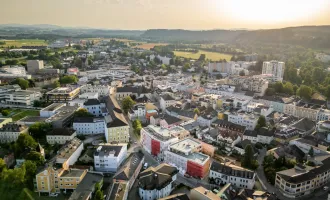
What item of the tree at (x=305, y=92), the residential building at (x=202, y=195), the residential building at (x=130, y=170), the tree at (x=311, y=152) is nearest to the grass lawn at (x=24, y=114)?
the residential building at (x=130, y=170)

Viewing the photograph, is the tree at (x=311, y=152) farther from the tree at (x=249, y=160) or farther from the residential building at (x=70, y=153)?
the residential building at (x=70, y=153)

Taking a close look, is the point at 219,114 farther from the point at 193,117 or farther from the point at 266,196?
the point at 266,196

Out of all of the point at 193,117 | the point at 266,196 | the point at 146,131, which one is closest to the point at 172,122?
the point at 193,117

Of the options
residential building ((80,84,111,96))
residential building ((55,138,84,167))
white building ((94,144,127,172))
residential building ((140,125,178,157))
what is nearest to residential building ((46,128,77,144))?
residential building ((55,138,84,167))

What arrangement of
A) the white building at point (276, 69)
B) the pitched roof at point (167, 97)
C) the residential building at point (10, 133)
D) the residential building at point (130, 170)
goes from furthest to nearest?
the white building at point (276, 69)
the pitched roof at point (167, 97)
the residential building at point (10, 133)
the residential building at point (130, 170)

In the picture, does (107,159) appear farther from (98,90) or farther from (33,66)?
(33,66)

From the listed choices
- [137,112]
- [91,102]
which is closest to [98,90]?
[91,102]
